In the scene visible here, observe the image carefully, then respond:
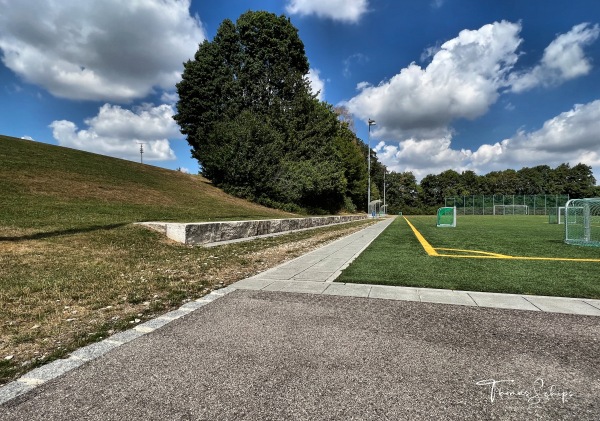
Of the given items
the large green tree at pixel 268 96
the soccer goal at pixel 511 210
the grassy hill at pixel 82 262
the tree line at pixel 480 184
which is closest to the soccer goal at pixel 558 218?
the soccer goal at pixel 511 210

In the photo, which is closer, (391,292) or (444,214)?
(391,292)

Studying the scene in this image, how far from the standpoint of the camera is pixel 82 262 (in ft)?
21.1

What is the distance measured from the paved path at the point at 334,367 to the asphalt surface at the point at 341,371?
0.01 meters

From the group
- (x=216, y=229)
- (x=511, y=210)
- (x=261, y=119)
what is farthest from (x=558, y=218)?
(x=511, y=210)

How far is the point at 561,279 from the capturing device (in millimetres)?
5828

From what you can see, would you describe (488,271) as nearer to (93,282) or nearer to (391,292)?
(391,292)

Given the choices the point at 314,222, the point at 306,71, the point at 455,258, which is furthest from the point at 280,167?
the point at 455,258

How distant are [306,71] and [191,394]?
43.0 m

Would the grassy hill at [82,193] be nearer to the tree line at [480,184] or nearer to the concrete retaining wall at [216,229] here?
the concrete retaining wall at [216,229]

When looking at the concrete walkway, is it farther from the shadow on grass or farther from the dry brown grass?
the shadow on grass

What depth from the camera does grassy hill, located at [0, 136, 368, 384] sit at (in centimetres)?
356

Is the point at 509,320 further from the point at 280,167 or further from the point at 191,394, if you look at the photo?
the point at 280,167

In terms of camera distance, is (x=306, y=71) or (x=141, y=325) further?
(x=306, y=71)

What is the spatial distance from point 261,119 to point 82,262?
27970 mm
